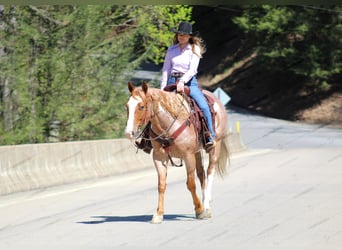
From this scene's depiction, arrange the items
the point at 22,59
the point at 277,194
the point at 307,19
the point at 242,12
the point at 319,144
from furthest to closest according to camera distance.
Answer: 1. the point at 242,12
2. the point at 307,19
3. the point at 319,144
4. the point at 22,59
5. the point at 277,194

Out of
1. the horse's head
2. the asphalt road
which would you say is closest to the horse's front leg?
the asphalt road

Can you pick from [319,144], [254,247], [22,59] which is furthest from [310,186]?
[319,144]

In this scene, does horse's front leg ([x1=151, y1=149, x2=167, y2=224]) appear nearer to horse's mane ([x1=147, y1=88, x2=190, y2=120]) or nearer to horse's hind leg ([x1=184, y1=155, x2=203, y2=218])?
horse's hind leg ([x1=184, y1=155, x2=203, y2=218])

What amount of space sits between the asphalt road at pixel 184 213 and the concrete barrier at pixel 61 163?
0.41 meters

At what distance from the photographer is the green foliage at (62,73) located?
27812mm

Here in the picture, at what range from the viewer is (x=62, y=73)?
1151 inches

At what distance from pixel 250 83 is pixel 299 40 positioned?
254 inches

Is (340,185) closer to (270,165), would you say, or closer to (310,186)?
(310,186)

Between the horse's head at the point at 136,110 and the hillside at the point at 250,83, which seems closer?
the horse's head at the point at 136,110

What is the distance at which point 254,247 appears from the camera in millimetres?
11148

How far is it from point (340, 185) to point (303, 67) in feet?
121

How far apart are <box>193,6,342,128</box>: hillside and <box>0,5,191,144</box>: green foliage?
2515cm

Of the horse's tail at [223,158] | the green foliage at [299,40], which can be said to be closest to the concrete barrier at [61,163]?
the horse's tail at [223,158]

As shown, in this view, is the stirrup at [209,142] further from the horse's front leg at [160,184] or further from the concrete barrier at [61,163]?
the concrete barrier at [61,163]
